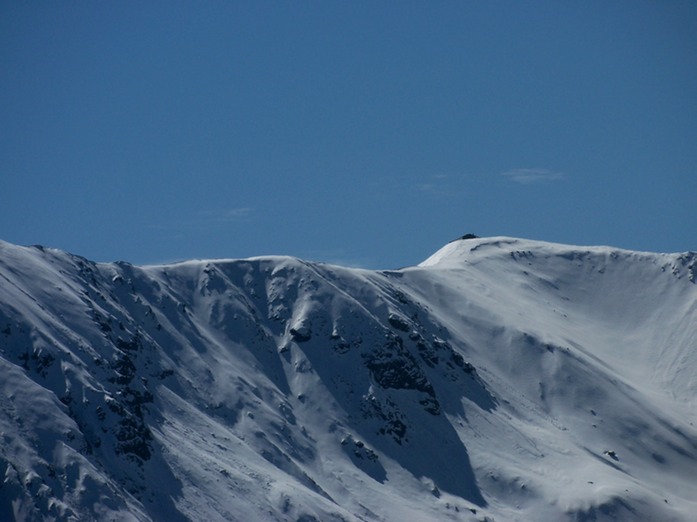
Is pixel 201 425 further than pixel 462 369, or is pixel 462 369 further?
pixel 462 369

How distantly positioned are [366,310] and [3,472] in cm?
6280

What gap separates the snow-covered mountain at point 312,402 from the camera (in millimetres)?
123938

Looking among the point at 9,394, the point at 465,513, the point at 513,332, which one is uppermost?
the point at 513,332

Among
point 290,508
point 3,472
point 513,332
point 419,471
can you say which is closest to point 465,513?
point 419,471

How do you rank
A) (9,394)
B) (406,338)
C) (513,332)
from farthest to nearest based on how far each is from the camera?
(513,332), (406,338), (9,394)

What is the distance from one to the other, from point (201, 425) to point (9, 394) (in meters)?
25.4

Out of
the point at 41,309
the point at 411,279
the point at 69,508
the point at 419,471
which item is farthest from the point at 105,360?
the point at 411,279

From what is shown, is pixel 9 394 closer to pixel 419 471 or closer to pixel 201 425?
pixel 201 425

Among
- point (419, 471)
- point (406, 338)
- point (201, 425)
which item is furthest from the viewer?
point (406, 338)

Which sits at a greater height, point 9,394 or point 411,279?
point 411,279

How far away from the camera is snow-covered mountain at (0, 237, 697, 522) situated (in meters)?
124

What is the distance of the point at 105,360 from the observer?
5271 inches

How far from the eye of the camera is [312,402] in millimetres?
153250

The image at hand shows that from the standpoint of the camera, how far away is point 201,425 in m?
140
